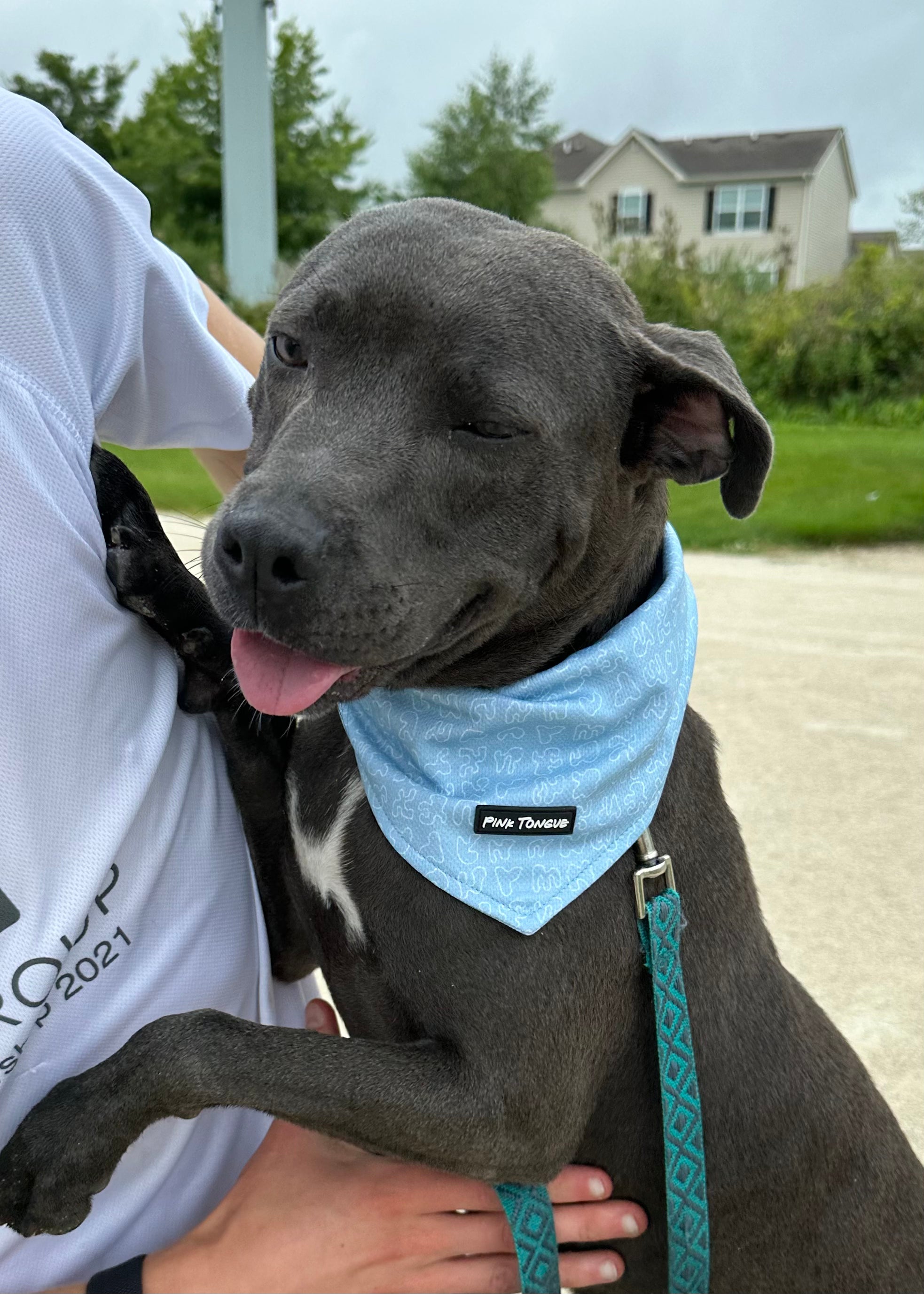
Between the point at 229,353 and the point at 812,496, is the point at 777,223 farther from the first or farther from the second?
the point at 229,353

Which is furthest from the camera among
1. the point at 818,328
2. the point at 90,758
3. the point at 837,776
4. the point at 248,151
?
the point at 248,151

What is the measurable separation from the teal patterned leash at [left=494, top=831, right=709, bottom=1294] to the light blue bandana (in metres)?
0.12

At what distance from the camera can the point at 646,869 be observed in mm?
1795

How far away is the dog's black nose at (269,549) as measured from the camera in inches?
59.4

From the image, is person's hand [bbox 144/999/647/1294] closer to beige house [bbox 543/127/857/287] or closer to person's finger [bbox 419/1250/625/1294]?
person's finger [bbox 419/1250/625/1294]

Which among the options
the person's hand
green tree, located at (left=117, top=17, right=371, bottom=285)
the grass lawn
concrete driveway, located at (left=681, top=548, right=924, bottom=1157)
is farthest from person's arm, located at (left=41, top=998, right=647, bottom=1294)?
green tree, located at (left=117, top=17, right=371, bottom=285)

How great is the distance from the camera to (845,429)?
14703 mm

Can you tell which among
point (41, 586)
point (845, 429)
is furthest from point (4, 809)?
point (845, 429)

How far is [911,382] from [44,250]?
16470 millimetres

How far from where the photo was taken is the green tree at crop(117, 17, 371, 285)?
3047 cm

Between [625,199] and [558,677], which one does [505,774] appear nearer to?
[558,677]

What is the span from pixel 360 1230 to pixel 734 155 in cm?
4528

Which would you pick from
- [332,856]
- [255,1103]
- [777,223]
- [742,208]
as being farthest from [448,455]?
[742,208]

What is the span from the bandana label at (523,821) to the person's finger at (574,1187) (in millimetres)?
571
